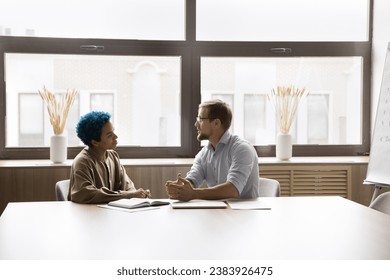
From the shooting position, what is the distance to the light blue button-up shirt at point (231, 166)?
3.35 meters

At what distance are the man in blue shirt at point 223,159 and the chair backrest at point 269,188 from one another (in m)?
0.19

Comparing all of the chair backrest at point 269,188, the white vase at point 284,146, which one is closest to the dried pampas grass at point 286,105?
the white vase at point 284,146

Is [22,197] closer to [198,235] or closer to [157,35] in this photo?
[157,35]

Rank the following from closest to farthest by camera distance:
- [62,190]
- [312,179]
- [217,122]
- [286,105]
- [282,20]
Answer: [62,190], [217,122], [312,179], [286,105], [282,20]

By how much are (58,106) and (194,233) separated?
103 inches

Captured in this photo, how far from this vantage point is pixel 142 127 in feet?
16.1

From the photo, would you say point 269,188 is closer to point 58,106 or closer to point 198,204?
point 198,204

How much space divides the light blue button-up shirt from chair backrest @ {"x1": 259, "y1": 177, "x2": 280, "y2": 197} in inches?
7.3

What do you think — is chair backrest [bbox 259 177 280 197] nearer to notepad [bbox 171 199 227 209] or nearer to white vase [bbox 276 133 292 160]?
notepad [bbox 171 199 227 209]

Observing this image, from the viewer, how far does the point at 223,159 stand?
3584 millimetres

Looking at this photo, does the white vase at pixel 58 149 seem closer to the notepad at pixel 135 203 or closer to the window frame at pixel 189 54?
the window frame at pixel 189 54

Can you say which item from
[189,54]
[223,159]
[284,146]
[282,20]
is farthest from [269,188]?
[282,20]

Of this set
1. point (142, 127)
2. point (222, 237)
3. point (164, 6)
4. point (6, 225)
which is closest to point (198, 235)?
point (222, 237)

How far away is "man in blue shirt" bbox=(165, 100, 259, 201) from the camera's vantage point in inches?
131
